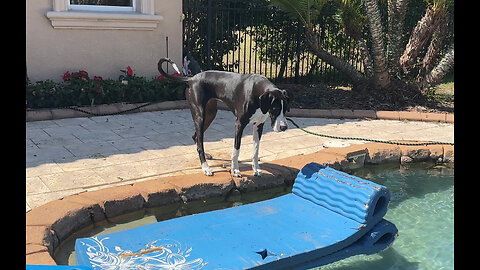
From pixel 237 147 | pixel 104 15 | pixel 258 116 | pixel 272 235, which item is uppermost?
pixel 104 15

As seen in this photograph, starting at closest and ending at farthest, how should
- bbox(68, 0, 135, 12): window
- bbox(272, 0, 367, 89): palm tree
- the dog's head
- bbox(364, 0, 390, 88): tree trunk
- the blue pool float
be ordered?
the blue pool float, the dog's head, bbox(68, 0, 135, 12): window, bbox(364, 0, 390, 88): tree trunk, bbox(272, 0, 367, 89): palm tree

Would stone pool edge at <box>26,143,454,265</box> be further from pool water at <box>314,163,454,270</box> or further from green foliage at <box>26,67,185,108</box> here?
green foliage at <box>26,67,185,108</box>

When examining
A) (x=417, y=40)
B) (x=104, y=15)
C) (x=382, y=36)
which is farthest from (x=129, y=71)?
(x=417, y=40)

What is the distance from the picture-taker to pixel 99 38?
351 inches

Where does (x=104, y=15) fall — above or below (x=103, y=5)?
below

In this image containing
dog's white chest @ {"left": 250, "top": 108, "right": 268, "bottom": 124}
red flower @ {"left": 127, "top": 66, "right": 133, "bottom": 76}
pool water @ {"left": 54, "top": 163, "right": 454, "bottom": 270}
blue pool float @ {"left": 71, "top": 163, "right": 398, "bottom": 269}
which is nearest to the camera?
blue pool float @ {"left": 71, "top": 163, "right": 398, "bottom": 269}

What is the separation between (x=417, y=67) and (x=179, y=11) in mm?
6274

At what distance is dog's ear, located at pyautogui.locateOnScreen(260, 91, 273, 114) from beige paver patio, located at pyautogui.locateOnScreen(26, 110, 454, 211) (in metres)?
1.34

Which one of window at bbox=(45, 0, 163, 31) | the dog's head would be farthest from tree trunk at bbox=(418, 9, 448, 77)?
the dog's head

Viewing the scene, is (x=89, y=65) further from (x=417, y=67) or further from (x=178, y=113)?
(x=417, y=67)

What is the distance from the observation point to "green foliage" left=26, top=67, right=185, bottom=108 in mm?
7914

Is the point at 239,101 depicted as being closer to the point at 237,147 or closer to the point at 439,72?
the point at 237,147

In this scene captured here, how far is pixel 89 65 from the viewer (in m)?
8.91

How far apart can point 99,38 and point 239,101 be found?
5249 millimetres
